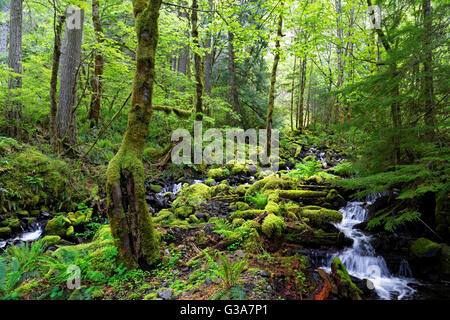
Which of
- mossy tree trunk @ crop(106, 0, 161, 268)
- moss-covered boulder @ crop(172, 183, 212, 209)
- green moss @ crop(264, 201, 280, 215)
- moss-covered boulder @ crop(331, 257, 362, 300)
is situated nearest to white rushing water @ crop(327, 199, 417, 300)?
moss-covered boulder @ crop(331, 257, 362, 300)

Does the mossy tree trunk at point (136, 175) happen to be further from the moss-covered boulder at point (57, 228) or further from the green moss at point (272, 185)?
the green moss at point (272, 185)

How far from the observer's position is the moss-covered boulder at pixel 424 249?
4.15 meters

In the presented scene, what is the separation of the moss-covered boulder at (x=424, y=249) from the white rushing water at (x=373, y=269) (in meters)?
0.31

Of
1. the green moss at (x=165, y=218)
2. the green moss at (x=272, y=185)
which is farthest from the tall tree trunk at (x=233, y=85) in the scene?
the green moss at (x=165, y=218)

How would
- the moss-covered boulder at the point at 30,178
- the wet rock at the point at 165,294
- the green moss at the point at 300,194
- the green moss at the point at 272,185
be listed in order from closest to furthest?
the wet rock at the point at 165,294, the moss-covered boulder at the point at 30,178, the green moss at the point at 300,194, the green moss at the point at 272,185

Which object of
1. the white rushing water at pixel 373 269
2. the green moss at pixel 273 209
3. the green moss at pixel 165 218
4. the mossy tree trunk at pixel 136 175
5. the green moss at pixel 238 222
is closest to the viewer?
the mossy tree trunk at pixel 136 175

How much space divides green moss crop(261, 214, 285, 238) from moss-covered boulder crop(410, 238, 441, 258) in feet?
8.67

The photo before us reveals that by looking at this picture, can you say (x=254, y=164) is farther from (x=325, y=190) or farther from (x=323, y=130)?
(x=323, y=130)

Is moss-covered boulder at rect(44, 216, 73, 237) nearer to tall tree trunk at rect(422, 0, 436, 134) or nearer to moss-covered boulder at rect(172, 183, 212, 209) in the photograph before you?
moss-covered boulder at rect(172, 183, 212, 209)

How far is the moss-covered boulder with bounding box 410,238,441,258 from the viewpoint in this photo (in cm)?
415
